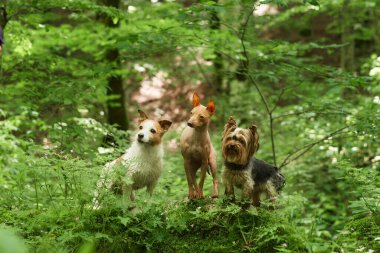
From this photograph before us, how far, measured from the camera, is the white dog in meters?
4.07

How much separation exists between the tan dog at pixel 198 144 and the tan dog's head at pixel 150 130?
25 cm

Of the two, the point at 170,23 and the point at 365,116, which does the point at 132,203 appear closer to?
the point at 365,116

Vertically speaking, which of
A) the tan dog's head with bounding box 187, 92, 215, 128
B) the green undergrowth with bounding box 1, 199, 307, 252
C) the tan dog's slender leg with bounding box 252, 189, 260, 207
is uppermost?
the tan dog's head with bounding box 187, 92, 215, 128

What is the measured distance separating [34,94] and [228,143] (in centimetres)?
380

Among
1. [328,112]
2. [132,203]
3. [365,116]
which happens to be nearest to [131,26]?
[328,112]

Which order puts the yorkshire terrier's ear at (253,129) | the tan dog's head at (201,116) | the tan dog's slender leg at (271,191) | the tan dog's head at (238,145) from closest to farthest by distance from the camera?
1. the tan dog's head at (238,145)
2. the yorkshire terrier's ear at (253,129)
3. the tan dog's head at (201,116)
4. the tan dog's slender leg at (271,191)

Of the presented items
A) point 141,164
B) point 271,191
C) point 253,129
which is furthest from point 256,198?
point 141,164

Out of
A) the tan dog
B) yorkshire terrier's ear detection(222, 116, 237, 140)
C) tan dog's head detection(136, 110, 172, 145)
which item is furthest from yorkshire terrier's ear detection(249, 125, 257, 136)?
tan dog's head detection(136, 110, 172, 145)

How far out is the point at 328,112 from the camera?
6875mm

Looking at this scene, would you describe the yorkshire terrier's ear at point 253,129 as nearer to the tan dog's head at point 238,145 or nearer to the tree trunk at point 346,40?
the tan dog's head at point 238,145

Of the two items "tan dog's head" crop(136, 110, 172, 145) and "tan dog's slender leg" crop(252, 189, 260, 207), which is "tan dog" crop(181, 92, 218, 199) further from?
"tan dog's slender leg" crop(252, 189, 260, 207)

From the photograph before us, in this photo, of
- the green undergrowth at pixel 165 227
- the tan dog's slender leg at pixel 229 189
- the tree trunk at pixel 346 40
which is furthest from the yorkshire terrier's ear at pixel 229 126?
the tree trunk at pixel 346 40

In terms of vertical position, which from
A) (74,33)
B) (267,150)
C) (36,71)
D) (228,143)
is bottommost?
(267,150)

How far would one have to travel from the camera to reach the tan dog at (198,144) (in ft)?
13.7
